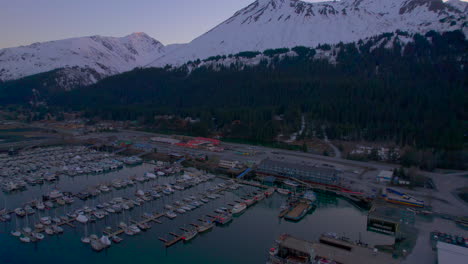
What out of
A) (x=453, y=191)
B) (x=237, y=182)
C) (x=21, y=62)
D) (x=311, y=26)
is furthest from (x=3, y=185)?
(x=21, y=62)

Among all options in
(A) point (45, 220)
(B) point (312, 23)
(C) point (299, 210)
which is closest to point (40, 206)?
(A) point (45, 220)

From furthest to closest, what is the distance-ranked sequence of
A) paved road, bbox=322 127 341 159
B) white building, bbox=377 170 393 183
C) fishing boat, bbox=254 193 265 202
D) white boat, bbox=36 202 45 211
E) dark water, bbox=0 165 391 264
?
paved road, bbox=322 127 341 159
white building, bbox=377 170 393 183
fishing boat, bbox=254 193 265 202
white boat, bbox=36 202 45 211
dark water, bbox=0 165 391 264

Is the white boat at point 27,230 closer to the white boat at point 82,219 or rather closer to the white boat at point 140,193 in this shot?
the white boat at point 82,219

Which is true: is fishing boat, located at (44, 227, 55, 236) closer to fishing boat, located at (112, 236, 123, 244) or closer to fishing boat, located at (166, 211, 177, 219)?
fishing boat, located at (112, 236, 123, 244)

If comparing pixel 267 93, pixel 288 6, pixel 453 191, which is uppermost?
pixel 288 6

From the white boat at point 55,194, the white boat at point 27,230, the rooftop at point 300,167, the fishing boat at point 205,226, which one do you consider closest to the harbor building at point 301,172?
the rooftop at point 300,167

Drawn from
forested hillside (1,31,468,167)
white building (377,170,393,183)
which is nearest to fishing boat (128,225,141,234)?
white building (377,170,393,183)

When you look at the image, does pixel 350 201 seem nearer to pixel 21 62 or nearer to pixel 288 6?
pixel 288 6
